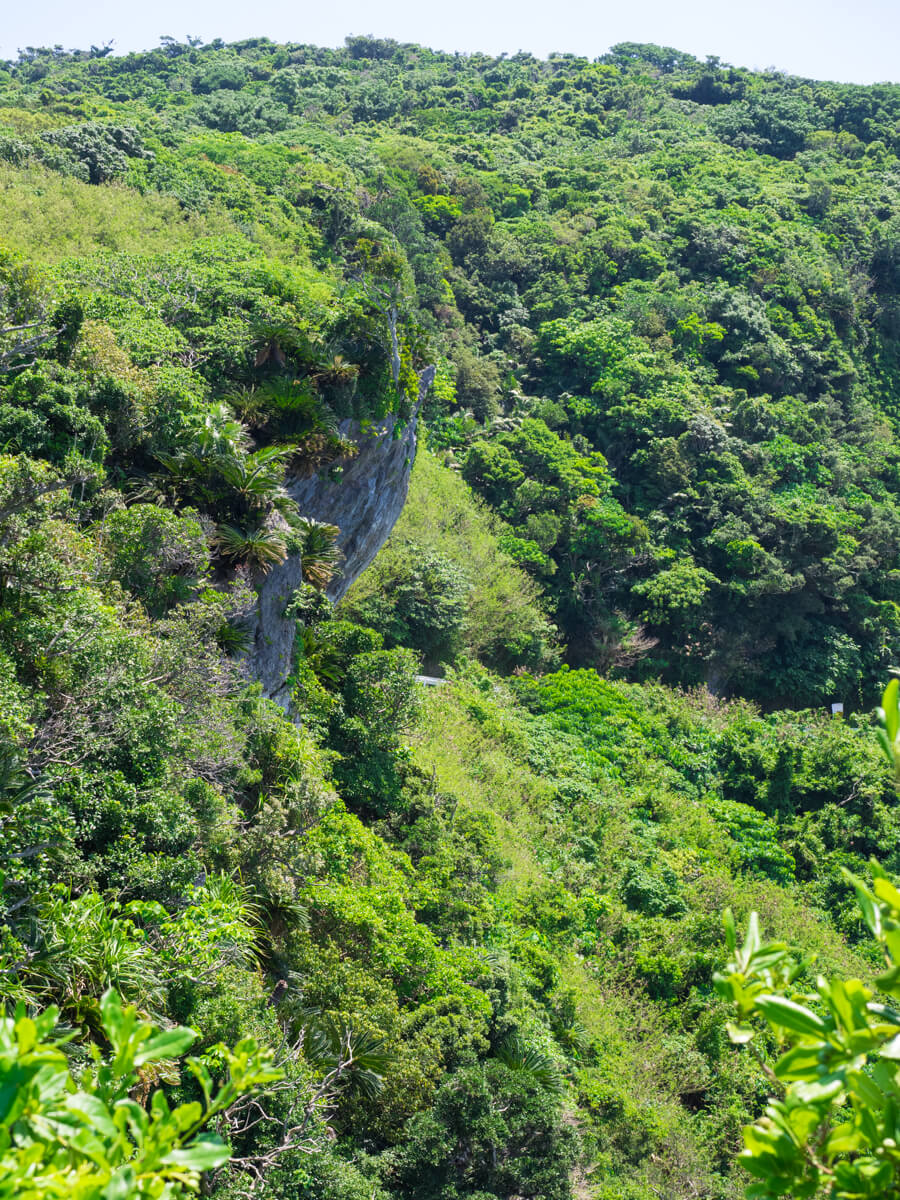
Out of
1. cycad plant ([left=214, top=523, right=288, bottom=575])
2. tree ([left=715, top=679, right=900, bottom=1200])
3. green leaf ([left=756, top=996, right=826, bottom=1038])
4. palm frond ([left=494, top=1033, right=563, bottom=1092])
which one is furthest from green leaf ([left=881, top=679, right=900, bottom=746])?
cycad plant ([left=214, top=523, right=288, bottom=575])

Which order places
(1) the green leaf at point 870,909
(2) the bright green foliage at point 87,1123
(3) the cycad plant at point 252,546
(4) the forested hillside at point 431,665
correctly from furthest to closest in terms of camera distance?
(3) the cycad plant at point 252,546 < (4) the forested hillside at point 431,665 < (1) the green leaf at point 870,909 < (2) the bright green foliage at point 87,1123

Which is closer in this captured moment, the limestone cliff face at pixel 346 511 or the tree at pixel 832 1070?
the tree at pixel 832 1070

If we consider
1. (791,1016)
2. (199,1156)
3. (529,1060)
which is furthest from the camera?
(529,1060)

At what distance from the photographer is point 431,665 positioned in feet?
91.4

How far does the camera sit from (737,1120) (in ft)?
53.0

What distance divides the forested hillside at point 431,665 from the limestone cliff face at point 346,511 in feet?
1.36

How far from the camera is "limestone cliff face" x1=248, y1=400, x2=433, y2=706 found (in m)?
15.2

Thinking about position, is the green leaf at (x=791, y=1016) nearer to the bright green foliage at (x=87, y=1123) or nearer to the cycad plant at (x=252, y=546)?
the bright green foliage at (x=87, y=1123)

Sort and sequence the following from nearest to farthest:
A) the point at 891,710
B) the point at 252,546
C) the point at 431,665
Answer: the point at 891,710 → the point at 252,546 → the point at 431,665

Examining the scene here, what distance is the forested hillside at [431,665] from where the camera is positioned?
816cm

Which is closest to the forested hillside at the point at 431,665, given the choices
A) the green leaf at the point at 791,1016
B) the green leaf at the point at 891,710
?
the green leaf at the point at 791,1016

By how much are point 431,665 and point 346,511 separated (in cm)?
925

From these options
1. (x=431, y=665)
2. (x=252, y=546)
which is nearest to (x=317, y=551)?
(x=252, y=546)

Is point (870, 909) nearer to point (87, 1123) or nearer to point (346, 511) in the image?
point (87, 1123)
